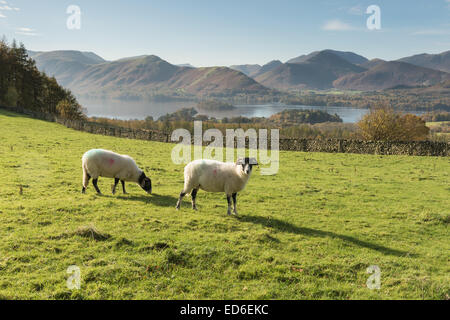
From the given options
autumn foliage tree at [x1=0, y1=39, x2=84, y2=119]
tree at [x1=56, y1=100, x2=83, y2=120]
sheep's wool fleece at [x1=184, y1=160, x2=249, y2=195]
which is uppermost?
autumn foliage tree at [x1=0, y1=39, x2=84, y2=119]

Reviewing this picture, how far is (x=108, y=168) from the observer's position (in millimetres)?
12586

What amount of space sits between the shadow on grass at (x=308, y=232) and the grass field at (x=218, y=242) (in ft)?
0.14

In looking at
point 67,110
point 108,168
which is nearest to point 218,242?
point 108,168

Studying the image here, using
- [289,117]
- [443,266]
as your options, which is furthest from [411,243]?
[289,117]

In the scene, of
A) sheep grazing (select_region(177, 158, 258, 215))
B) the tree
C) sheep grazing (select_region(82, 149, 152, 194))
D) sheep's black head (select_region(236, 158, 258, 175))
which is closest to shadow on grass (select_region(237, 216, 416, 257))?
sheep grazing (select_region(177, 158, 258, 215))

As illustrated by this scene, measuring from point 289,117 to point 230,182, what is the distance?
7135 inches

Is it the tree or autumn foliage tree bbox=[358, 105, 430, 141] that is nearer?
autumn foliage tree bbox=[358, 105, 430, 141]

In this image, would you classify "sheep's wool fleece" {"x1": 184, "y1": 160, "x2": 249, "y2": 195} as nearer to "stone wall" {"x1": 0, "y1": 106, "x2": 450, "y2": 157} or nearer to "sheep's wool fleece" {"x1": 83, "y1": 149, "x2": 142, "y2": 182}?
"sheep's wool fleece" {"x1": 83, "y1": 149, "x2": 142, "y2": 182}

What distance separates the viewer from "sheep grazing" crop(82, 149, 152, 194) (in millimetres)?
12344

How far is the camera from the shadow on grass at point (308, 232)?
28.3 ft

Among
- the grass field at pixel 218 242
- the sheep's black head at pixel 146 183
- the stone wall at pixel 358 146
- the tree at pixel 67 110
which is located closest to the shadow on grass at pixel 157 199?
the grass field at pixel 218 242

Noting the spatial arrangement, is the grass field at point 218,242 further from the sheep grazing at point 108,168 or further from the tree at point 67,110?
the tree at point 67,110

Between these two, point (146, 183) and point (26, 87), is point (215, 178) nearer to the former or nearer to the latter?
point (146, 183)
